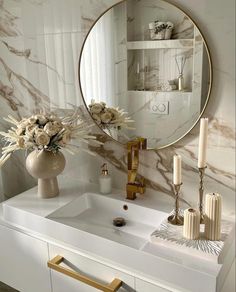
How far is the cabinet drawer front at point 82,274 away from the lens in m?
1.23

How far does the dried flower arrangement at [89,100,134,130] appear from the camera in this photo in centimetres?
154

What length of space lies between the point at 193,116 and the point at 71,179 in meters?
0.80

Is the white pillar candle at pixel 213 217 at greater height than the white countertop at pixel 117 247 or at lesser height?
greater

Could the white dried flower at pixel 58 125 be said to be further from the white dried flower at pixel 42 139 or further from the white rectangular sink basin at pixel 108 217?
the white rectangular sink basin at pixel 108 217

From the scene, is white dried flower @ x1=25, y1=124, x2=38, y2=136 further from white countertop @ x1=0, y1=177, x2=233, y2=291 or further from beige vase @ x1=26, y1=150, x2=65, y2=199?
white countertop @ x1=0, y1=177, x2=233, y2=291

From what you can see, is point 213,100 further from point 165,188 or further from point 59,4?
point 59,4

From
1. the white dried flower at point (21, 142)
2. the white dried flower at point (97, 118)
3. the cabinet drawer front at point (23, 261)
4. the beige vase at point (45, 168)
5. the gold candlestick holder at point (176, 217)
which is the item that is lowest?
the cabinet drawer front at point (23, 261)

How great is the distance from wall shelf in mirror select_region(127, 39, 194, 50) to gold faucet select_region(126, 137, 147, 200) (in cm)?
40

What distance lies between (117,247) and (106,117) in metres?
0.63

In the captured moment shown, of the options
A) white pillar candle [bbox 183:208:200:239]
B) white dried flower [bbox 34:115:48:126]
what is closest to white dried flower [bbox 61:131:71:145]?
white dried flower [bbox 34:115:48:126]

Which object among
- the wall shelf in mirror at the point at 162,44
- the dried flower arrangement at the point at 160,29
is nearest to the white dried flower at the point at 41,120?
the wall shelf in mirror at the point at 162,44

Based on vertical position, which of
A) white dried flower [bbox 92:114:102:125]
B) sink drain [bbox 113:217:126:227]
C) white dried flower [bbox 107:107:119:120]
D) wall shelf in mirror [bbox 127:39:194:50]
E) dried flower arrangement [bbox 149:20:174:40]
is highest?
dried flower arrangement [bbox 149:20:174:40]

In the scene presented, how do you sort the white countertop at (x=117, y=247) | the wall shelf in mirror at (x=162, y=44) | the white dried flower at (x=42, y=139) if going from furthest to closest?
the white dried flower at (x=42, y=139) < the wall shelf in mirror at (x=162, y=44) < the white countertop at (x=117, y=247)

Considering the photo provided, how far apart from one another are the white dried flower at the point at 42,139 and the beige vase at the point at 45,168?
119 mm
